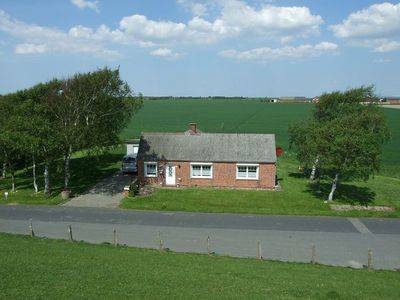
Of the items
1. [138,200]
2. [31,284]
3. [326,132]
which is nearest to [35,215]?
[138,200]

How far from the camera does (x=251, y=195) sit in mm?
35719

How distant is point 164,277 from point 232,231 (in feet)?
37.0

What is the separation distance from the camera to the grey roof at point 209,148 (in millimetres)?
38406

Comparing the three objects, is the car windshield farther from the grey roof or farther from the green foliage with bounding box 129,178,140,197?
the green foliage with bounding box 129,178,140,197

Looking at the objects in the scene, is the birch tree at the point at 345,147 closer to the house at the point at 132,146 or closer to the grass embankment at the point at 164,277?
the grass embankment at the point at 164,277

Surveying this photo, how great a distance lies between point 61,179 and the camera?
139 feet

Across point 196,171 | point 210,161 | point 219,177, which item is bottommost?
point 219,177

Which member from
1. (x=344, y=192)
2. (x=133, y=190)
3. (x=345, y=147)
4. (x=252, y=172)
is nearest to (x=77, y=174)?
(x=133, y=190)

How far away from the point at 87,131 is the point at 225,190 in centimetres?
1188

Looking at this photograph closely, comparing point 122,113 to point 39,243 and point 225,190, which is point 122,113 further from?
point 39,243

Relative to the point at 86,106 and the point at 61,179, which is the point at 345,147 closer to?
the point at 86,106

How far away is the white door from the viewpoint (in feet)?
129

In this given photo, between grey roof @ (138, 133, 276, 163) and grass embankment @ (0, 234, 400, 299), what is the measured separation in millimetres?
18341

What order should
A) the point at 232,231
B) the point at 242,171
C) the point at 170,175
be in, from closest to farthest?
the point at 232,231, the point at 242,171, the point at 170,175
